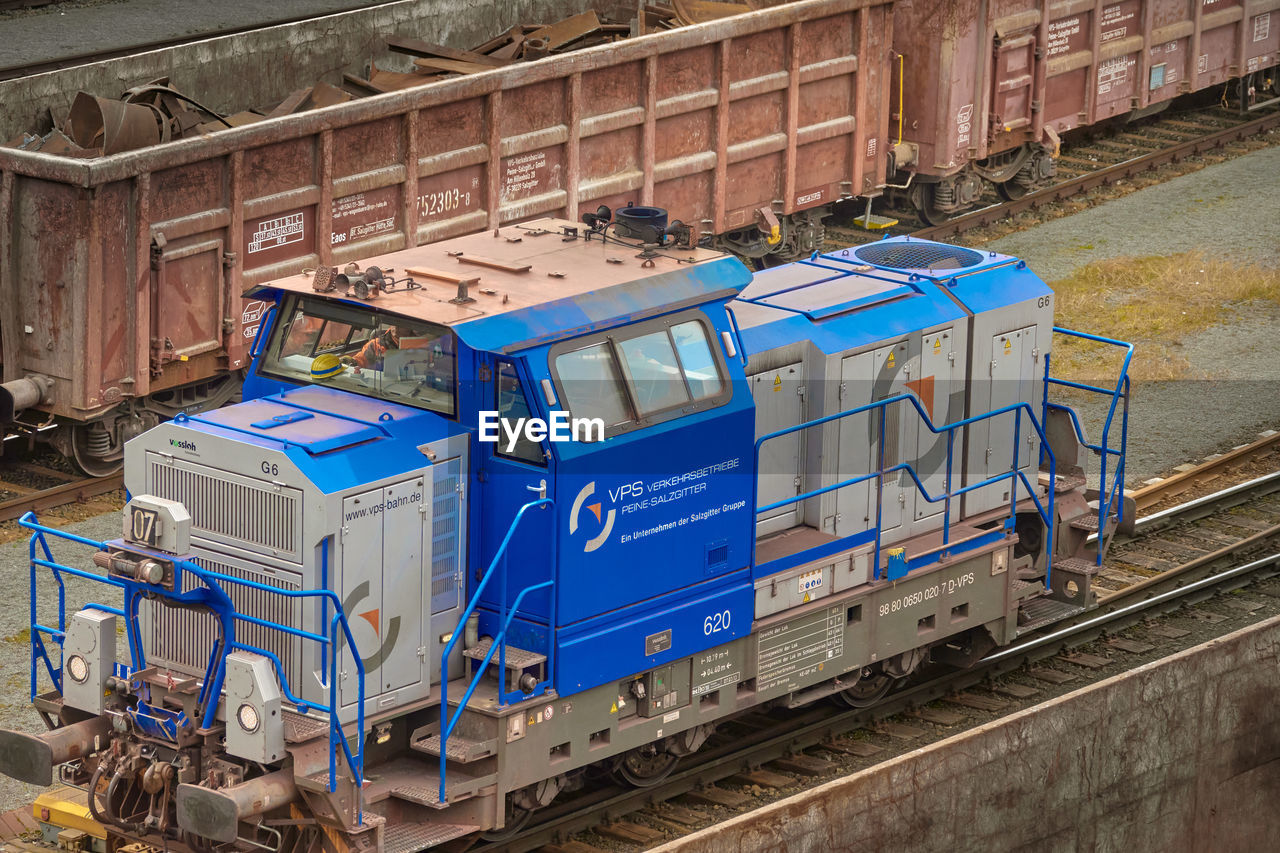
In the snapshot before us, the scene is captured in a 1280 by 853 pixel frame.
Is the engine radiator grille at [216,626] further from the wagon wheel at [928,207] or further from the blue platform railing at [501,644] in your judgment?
the wagon wheel at [928,207]

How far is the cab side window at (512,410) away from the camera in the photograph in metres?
10.2

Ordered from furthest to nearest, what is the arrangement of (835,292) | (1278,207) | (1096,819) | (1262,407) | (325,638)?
(1278,207) → (1262,407) → (835,292) → (1096,819) → (325,638)

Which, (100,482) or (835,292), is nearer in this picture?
(835,292)

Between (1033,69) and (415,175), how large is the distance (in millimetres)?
9427

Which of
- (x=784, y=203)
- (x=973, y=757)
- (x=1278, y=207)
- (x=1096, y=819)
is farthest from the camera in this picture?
(x=1278, y=207)

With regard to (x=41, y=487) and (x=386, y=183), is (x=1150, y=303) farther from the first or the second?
(x=41, y=487)

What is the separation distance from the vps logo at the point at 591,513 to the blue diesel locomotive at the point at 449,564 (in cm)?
2

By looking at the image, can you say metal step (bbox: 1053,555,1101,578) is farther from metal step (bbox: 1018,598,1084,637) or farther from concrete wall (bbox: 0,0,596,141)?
concrete wall (bbox: 0,0,596,141)

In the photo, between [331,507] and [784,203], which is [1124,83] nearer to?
[784,203]

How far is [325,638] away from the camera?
9.55 meters

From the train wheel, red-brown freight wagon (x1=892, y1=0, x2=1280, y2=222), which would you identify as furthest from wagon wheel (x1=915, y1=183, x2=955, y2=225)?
the train wheel

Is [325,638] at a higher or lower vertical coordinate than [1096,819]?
higher

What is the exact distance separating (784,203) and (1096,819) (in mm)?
10876

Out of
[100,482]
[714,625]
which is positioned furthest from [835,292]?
[100,482]
